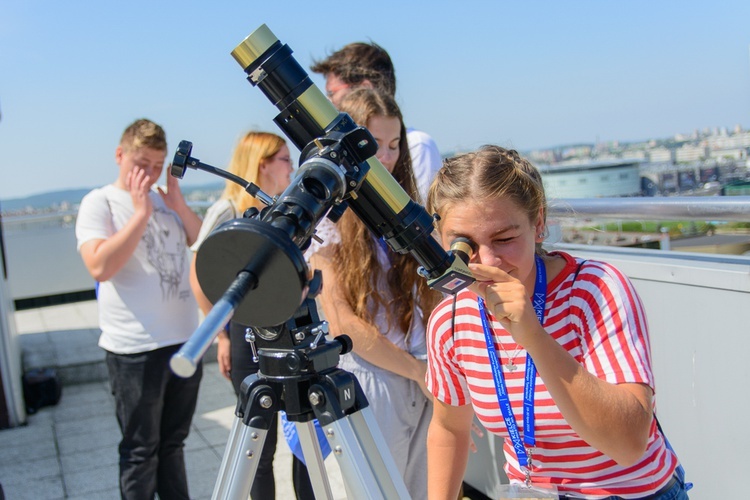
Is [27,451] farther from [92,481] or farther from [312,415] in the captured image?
[312,415]

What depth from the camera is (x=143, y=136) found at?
3.48m

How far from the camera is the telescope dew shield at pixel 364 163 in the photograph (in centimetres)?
133

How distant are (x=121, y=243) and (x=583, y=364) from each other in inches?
96.9

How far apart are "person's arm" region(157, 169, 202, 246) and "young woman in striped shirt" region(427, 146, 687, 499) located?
7.49 feet

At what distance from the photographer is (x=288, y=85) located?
1348 mm

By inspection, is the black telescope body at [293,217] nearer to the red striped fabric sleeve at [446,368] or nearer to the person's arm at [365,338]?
the red striped fabric sleeve at [446,368]

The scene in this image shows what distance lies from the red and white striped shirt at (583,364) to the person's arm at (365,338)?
28.2 inches

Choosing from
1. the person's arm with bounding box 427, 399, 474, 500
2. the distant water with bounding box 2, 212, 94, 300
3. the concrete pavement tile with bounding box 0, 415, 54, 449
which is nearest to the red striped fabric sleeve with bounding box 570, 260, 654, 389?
the person's arm with bounding box 427, 399, 474, 500

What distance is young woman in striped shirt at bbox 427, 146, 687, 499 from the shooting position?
1.33 m

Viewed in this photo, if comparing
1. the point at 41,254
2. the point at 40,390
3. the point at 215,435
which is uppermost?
the point at 41,254

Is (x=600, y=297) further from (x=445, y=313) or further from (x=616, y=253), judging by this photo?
(x=616, y=253)

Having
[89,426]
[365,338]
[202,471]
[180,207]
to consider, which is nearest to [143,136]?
[180,207]

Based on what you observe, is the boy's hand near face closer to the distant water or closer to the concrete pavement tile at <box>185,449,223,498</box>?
the concrete pavement tile at <box>185,449,223,498</box>

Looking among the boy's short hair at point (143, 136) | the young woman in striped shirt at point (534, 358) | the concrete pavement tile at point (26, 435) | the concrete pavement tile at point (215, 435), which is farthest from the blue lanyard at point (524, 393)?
the concrete pavement tile at point (26, 435)
